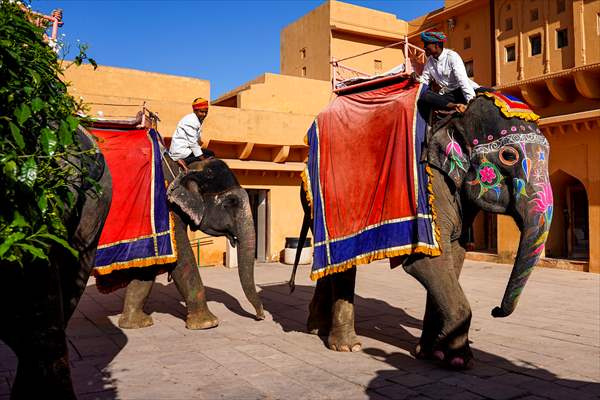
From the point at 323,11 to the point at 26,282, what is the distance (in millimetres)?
22373

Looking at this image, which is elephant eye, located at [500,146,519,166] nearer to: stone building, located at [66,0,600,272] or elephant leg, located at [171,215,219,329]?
elephant leg, located at [171,215,219,329]

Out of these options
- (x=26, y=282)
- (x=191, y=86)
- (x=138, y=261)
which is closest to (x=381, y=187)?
(x=138, y=261)

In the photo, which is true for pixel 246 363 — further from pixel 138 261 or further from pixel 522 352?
pixel 522 352

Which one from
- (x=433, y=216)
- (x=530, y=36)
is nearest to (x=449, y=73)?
(x=433, y=216)

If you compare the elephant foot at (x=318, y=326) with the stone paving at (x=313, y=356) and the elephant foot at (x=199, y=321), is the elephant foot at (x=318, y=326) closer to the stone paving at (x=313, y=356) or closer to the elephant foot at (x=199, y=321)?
the stone paving at (x=313, y=356)

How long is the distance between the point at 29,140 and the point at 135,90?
41.1 feet

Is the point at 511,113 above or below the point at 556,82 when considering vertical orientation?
below

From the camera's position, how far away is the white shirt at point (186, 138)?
6643 mm

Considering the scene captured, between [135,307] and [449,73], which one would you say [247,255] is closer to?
[135,307]

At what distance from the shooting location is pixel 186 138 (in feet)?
22.1

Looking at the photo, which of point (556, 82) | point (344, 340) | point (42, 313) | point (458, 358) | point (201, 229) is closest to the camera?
point (42, 313)

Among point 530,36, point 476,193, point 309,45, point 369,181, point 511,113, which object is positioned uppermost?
point 309,45

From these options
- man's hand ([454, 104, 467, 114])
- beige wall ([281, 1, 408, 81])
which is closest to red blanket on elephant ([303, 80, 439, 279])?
man's hand ([454, 104, 467, 114])

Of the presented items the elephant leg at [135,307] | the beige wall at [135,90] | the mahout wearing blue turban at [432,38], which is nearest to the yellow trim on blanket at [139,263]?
the elephant leg at [135,307]
